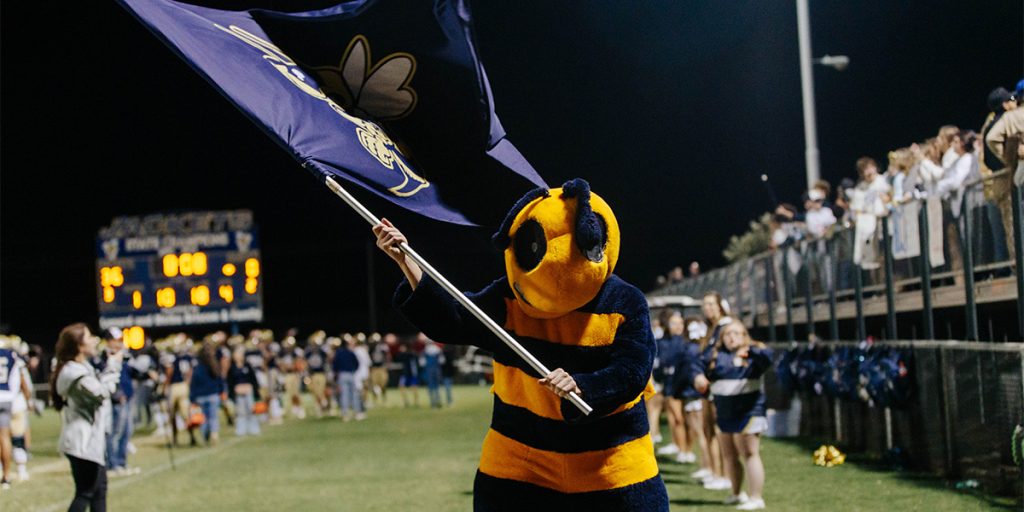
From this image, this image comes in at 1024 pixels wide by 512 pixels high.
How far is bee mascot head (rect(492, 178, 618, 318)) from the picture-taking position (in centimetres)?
522

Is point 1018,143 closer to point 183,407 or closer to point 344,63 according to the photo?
point 344,63

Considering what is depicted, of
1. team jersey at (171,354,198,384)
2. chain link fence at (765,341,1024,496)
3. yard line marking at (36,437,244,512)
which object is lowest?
yard line marking at (36,437,244,512)

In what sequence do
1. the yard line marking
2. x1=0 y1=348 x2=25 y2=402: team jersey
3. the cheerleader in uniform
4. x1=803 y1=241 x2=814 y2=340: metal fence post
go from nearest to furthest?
the cheerleader in uniform → the yard line marking → x1=0 y1=348 x2=25 y2=402: team jersey → x1=803 y1=241 x2=814 y2=340: metal fence post

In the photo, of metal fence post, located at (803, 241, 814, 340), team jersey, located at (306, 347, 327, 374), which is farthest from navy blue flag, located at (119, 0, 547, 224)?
team jersey, located at (306, 347, 327, 374)

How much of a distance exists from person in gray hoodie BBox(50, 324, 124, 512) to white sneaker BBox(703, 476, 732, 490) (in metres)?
6.05

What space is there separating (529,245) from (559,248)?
0.58 ft

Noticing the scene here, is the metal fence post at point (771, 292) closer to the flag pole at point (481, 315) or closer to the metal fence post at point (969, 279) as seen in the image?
the metal fence post at point (969, 279)

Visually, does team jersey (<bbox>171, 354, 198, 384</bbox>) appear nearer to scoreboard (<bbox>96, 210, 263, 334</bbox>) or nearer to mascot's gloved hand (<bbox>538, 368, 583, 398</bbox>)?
scoreboard (<bbox>96, 210, 263, 334</bbox>)

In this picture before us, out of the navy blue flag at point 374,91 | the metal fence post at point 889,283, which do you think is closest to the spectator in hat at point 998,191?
the metal fence post at point 889,283

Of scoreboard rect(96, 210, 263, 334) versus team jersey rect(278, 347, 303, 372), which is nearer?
scoreboard rect(96, 210, 263, 334)

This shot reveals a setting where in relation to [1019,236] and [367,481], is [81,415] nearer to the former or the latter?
[367,481]

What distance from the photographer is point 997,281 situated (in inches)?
469

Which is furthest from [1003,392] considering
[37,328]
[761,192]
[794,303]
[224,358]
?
[37,328]

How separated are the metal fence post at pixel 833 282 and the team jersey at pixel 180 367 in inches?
468
